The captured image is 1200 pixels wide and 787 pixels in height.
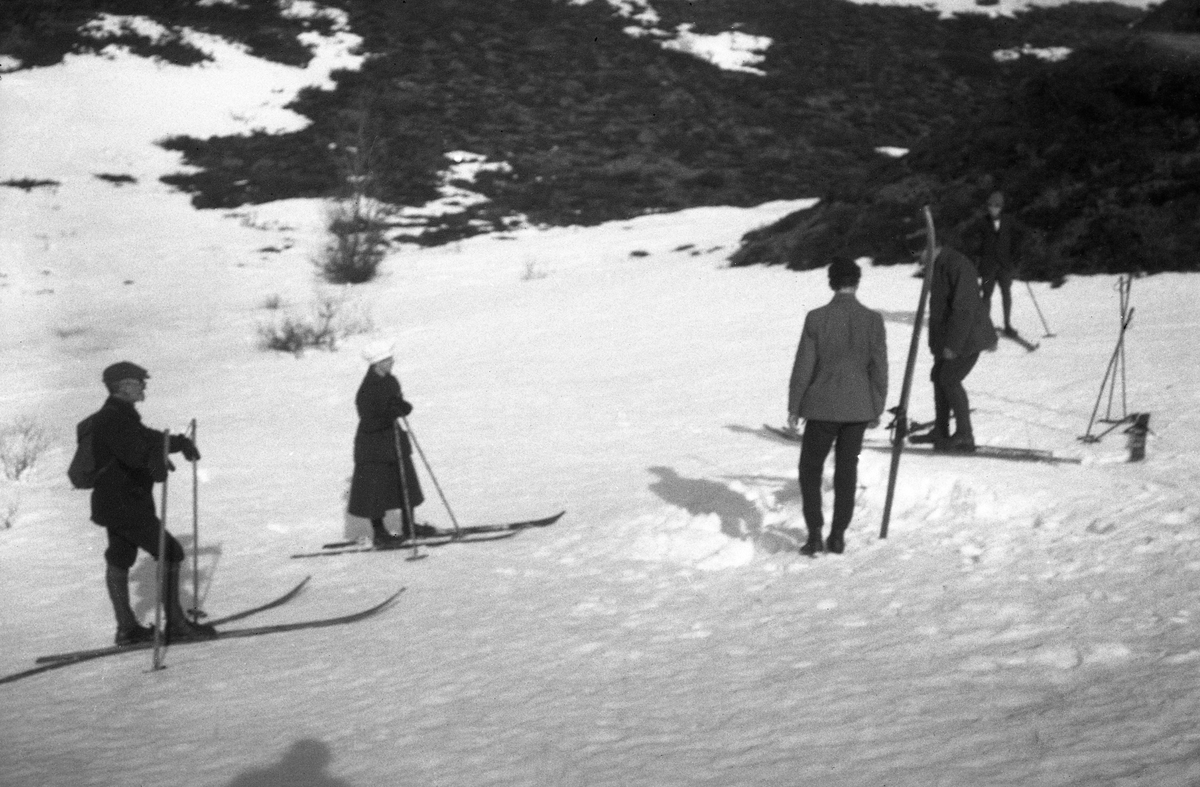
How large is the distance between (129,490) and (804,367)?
11.9ft

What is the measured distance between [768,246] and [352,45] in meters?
30.4

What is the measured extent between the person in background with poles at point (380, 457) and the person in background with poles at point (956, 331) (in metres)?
3.83

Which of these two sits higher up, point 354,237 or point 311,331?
point 354,237

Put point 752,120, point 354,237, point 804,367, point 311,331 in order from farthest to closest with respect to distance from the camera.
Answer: point 752,120 < point 354,237 < point 311,331 < point 804,367

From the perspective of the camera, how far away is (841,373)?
6.28 m

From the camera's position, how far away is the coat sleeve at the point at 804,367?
20.8 feet

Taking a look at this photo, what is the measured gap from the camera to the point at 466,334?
20.0 metres

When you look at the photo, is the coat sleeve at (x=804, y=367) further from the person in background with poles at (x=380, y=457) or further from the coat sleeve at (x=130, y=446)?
the coat sleeve at (x=130, y=446)

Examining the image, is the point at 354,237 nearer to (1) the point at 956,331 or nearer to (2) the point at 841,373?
(1) the point at 956,331

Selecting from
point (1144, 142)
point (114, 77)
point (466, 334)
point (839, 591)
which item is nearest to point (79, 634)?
point (839, 591)

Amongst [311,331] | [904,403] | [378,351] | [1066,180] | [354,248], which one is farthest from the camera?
[354,248]

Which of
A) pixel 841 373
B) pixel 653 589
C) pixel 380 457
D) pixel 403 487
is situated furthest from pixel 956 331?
pixel 380 457

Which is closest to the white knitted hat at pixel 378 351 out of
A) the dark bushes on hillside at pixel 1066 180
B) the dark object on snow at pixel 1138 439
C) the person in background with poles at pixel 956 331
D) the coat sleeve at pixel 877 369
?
the coat sleeve at pixel 877 369

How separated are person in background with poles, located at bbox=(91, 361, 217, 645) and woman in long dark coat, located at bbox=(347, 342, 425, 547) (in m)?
2.11
